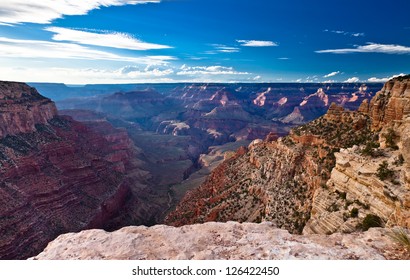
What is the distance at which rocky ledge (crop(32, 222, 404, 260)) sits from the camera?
923 centimetres

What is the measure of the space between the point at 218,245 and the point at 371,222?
28.3ft

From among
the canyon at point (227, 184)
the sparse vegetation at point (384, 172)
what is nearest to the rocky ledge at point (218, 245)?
the canyon at point (227, 184)

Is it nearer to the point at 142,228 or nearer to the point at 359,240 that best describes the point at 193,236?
the point at 142,228

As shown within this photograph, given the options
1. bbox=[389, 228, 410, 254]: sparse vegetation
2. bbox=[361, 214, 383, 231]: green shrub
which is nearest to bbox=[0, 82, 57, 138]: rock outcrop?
bbox=[361, 214, 383, 231]: green shrub

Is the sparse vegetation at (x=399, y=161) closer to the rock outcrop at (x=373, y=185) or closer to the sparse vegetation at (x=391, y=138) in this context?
the rock outcrop at (x=373, y=185)

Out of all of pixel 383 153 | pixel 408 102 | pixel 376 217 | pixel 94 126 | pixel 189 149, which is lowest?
pixel 189 149

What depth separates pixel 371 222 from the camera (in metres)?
14.9

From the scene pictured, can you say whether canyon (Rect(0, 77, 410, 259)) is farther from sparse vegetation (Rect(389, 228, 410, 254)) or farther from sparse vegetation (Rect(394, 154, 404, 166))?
sparse vegetation (Rect(389, 228, 410, 254))

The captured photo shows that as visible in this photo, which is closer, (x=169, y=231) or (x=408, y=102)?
(x=169, y=231)

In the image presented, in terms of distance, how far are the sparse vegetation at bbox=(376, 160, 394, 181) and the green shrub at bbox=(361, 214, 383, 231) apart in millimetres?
2147

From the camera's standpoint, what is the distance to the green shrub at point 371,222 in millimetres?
14766

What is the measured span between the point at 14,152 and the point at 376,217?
5286cm

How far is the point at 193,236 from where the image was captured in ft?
34.4

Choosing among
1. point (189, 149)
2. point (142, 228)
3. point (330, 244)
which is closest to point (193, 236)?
point (142, 228)
